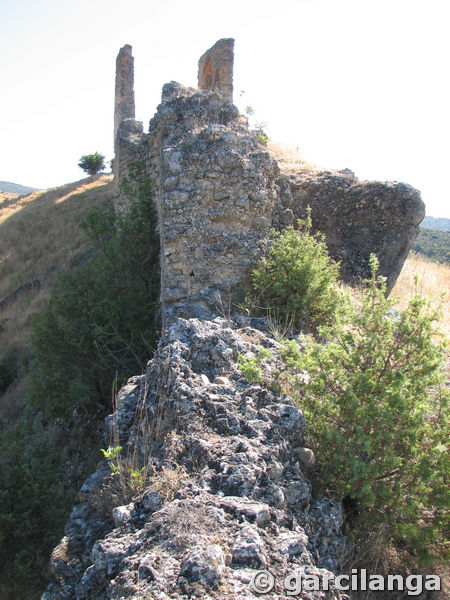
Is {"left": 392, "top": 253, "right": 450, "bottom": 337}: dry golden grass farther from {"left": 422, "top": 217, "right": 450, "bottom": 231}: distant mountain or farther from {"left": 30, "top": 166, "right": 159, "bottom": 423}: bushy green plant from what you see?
{"left": 422, "top": 217, "right": 450, "bottom": 231}: distant mountain

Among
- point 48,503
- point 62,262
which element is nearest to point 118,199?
point 62,262

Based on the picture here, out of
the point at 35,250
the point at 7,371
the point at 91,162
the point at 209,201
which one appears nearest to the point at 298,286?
the point at 209,201

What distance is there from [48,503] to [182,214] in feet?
13.1

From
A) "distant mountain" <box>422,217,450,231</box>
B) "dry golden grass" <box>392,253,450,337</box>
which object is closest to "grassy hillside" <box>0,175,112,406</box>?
"dry golden grass" <box>392,253,450,337</box>

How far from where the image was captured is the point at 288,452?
281 cm

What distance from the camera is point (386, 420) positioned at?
9.21 ft

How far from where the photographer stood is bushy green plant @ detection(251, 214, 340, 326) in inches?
197

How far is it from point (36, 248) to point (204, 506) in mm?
17478

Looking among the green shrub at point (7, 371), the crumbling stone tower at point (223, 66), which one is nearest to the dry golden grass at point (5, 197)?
the crumbling stone tower at point (223, 66)

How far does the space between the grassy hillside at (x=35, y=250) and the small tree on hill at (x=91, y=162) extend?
284 inches

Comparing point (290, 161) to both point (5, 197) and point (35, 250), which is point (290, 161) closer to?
point (35, 250)

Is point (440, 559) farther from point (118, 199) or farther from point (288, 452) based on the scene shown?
point (118, 199)

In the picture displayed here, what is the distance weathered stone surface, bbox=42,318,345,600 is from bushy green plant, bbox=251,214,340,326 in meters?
1.48

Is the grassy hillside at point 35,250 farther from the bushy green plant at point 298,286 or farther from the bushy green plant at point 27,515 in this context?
the bushy green plant at point 298,286
